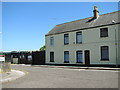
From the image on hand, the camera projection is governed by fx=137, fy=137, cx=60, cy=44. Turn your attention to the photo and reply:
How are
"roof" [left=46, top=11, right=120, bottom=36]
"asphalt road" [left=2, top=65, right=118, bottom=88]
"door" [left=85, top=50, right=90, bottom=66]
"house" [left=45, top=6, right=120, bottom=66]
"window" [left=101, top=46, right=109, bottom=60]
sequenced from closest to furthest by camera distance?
"asphalt road" [left=2, top=65, right=118, bottom=88]
"house" [left=45, top=6, right=120, bottom=66]
"window" [left=101, top=46, right=109, bottom=60]
"roof" [left=46, top=11, right=120, bottom=36]
"door" [left=85, top=50, right=90, bottom=66]

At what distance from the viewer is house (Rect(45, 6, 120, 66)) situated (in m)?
18.7

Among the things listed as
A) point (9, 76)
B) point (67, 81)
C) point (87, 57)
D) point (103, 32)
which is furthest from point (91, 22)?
point (9, 76)

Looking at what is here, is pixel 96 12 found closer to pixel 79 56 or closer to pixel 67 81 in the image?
pixel 79 56

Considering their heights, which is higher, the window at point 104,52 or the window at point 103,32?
the window at point 103,32

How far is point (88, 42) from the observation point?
68.9ft

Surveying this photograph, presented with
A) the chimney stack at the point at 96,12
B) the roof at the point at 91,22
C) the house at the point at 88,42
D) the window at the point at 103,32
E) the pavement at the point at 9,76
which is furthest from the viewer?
the chimney stack at the point at 96,12

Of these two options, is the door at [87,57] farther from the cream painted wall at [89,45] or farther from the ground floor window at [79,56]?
the ground floor window at [79,56]

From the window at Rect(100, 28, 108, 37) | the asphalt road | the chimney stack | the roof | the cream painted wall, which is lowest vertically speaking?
the asphalt road

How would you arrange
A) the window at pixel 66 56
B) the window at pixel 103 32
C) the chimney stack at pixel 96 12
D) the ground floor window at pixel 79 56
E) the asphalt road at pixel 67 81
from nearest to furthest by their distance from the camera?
the asphalt road at pixel 67 81
the window at pixel 103 32
the ground floor window at pixel 79 56
the chimney stack at pixel 96 12
the window at pixel 66 56

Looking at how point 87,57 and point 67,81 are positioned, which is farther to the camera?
point 87,57

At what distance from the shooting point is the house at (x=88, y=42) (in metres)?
18.7

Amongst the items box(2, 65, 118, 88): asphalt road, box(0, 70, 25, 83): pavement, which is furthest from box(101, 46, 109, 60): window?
box(0, 70, 25, 83): pavement

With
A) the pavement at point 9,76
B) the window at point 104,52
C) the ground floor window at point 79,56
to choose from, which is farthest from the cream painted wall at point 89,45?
the pavement at point 9,76

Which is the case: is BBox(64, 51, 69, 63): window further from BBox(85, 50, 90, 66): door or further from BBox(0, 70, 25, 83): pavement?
BBox(0, 70, 25, 83): pavement
